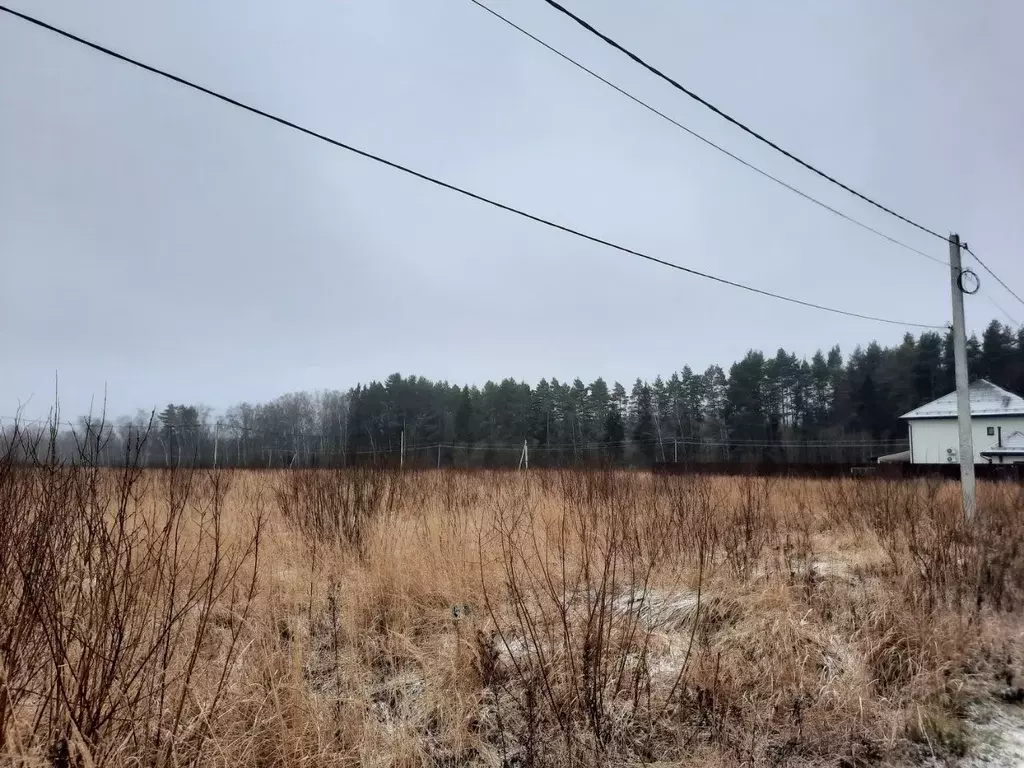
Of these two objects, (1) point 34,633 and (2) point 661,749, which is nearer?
(1) point 34,633

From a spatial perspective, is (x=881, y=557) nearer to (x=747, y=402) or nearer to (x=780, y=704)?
(x=780, y=704)

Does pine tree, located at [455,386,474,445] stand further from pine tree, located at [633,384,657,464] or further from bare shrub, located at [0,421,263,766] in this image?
bare shrub, located at [0,421,263,766]

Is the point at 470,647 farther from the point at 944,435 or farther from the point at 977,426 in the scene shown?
the point at 977,426

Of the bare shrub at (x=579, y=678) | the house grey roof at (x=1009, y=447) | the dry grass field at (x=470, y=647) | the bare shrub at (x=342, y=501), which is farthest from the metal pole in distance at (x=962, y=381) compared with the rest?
the house grey roof at (x=1009, y=447)

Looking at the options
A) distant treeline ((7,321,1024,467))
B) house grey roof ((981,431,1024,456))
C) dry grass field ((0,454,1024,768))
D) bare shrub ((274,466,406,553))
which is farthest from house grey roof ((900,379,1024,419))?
bare shrub ((274,466,406,553))

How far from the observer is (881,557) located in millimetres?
5219

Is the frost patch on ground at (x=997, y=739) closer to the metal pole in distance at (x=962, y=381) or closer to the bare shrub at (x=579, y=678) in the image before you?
the bare shrub at (x=579, y=678)

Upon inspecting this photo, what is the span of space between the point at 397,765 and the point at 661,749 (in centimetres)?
115

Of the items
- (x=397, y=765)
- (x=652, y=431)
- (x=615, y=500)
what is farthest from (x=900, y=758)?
(x=652, y=431)

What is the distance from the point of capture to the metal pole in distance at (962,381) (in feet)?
23.4

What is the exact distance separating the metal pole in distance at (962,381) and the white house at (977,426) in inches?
1008

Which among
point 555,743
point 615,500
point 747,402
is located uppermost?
point 747,402

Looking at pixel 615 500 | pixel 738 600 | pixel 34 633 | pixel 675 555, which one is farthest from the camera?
pixel 615 500

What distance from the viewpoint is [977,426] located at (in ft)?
99.8
